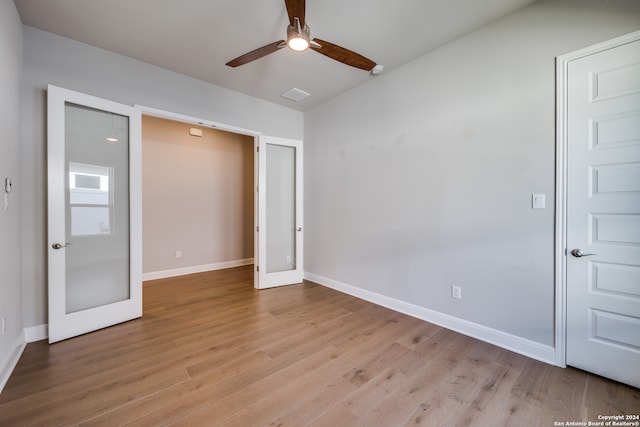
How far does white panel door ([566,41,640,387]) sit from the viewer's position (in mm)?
1764

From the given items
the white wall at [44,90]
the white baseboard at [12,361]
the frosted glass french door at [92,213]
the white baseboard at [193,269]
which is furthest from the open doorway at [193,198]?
the white baseboard at [12,361]

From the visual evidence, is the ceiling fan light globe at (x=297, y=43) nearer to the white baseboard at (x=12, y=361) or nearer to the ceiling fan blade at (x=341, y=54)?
the ceiling fan blade at (x=341, y=54)

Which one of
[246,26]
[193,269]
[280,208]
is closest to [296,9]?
[246,26]

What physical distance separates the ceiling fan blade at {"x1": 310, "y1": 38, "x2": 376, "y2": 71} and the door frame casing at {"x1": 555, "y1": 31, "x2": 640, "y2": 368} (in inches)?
59.7

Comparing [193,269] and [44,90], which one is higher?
[44,90]

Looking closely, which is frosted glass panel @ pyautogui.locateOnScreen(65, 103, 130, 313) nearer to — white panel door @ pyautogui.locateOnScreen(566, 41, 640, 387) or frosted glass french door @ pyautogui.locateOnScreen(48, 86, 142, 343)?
frosted glass french door @ pyautogui.locateOnScreen(48, 86, 142, 343)

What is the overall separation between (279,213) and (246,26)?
255 cm

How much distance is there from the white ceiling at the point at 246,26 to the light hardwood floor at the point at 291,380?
2.95m

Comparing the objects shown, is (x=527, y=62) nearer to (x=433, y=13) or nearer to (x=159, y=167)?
(x=433, y=13)

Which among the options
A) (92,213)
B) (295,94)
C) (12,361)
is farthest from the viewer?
(295,94)

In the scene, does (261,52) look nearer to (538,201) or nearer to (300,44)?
(300,44)

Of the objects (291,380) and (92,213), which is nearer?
(291,380)

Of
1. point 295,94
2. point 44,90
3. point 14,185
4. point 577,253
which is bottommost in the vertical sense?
point 577,253

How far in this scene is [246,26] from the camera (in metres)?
2.38
